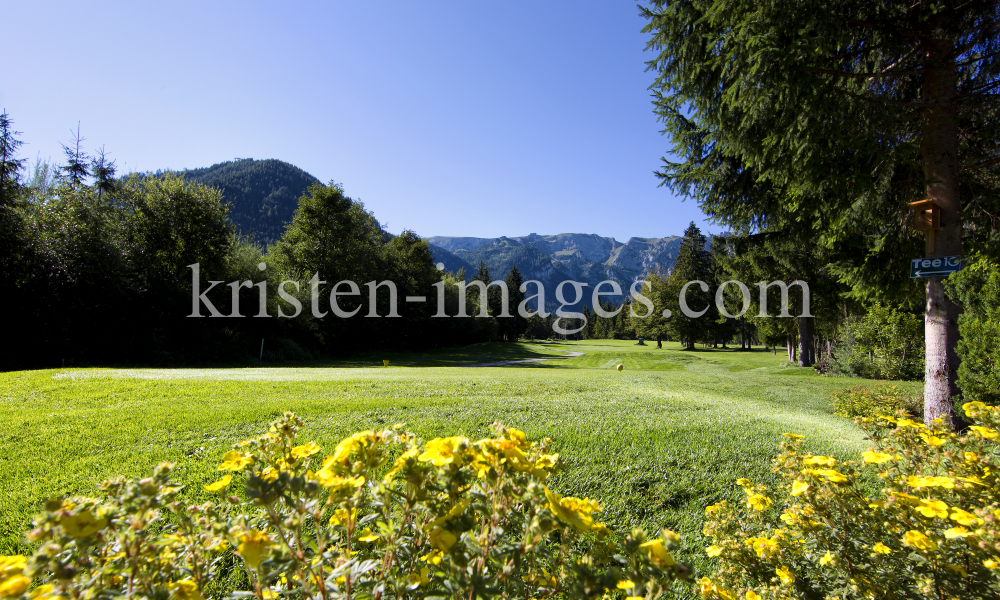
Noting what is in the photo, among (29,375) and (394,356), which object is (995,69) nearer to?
(29,375)

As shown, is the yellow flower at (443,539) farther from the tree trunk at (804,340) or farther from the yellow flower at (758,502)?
the tree trunk at (804,340)

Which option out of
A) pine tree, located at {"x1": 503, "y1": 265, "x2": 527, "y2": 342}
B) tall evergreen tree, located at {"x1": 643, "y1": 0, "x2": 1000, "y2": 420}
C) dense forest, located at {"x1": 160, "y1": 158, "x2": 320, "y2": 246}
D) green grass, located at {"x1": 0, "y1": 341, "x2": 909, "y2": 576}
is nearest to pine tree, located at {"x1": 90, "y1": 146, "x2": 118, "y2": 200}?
green grass, located at {"x1": 0, "y1": 341, "x2": 909, "y2": 576}

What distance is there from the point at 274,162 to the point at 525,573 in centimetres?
15065

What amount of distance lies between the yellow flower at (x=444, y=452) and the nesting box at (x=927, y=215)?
591 centimetres

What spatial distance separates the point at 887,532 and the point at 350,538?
1.91m

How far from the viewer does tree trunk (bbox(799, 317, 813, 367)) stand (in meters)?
15.2

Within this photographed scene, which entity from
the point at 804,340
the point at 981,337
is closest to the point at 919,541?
the point at 981,337

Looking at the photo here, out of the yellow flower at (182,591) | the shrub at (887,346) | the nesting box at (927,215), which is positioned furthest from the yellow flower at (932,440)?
the shrub at (887,346)

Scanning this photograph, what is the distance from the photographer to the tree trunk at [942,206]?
4.40 metres

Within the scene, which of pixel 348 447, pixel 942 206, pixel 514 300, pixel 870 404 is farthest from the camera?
pixel 514 300

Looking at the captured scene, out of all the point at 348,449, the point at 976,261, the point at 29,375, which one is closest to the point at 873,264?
the point at 976,261

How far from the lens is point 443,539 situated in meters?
0.85

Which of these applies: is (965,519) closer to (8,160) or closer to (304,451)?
(304,451)

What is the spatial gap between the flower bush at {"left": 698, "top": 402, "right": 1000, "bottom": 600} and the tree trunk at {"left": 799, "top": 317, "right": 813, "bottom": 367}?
16.6m
